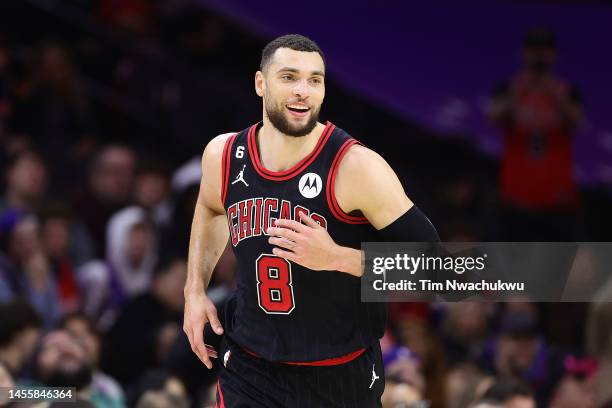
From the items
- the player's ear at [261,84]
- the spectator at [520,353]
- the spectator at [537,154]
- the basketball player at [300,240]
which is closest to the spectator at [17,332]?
the basketball player at [300,240]

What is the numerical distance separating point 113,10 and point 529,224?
4.43 meters

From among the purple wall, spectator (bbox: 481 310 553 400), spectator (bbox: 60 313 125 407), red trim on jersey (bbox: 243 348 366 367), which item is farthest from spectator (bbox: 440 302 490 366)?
red trim on jersey (bbox: 243 348 366 367)

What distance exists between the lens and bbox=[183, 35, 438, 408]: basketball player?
16.0 feet

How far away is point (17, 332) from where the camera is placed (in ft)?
25.6

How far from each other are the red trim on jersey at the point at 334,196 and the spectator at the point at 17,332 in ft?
10.9

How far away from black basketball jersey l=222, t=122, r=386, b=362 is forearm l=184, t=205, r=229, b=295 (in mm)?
346

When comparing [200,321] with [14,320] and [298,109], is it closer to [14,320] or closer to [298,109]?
[298,109]

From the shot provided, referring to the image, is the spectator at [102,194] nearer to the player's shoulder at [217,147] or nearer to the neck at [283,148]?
the player's shoulder at [217,147]

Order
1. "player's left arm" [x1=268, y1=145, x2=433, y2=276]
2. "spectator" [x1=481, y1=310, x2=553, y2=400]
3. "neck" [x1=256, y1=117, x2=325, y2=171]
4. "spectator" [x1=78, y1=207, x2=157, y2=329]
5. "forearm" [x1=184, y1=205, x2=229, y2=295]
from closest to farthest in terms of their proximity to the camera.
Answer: "player's left arm" [x1=268, y1=145, x2=433, y2=276]
"neck" [x1=256, y1=117, x2=325, y2=171]
"forearm" [x1=184, y1=205, x2=229, y2=295]
"spectator" [x1=481, y1=310, x2=553, y2=400]
"spectator" [x1=78, y1=207, x2=157, y2=329]

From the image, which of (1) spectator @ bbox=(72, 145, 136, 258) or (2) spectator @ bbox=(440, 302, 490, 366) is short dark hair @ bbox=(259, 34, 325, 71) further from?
(1) spectator @ bbox=(72, 145, 136, 258)

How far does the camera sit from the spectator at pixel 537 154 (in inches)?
375

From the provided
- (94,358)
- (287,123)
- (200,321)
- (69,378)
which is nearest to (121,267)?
(94,358)

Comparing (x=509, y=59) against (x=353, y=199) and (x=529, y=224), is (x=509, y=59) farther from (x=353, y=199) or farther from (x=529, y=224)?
(x=353, y=199)

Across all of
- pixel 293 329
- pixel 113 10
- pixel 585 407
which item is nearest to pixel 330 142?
pixel 293 329
